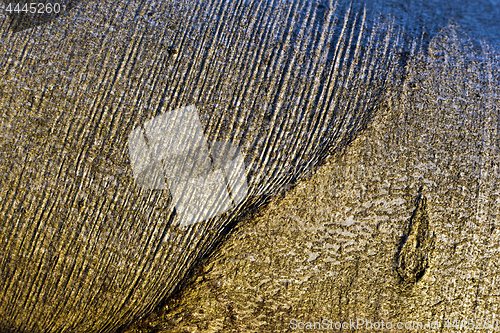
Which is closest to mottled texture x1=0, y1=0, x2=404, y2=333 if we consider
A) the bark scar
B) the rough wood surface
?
the rough wood surface

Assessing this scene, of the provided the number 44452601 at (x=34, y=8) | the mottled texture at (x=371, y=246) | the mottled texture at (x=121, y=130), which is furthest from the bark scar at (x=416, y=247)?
the number 44452601 at (x=34, y=8)

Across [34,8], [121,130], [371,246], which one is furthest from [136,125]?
[371,246]

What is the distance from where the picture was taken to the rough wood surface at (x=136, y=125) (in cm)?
87

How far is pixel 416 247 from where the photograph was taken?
0.87 m

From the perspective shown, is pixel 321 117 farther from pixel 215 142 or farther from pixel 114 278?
pixel 114 278

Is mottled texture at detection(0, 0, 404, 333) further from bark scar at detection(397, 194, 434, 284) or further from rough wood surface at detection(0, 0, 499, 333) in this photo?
bark scar at detection(397, 194, 434, 284)

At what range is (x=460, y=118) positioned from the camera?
94 centimetres

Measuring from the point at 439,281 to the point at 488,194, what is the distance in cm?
25

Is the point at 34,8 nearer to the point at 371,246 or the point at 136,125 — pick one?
the point at 136,125

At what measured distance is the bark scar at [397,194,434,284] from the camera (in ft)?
2.86

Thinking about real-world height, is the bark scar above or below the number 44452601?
below

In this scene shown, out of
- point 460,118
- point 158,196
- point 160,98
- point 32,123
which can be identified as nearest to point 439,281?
point 460,118

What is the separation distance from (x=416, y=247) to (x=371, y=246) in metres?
0.11

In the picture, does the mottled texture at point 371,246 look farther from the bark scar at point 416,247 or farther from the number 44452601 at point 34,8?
the number 44452601 at point 34,8
